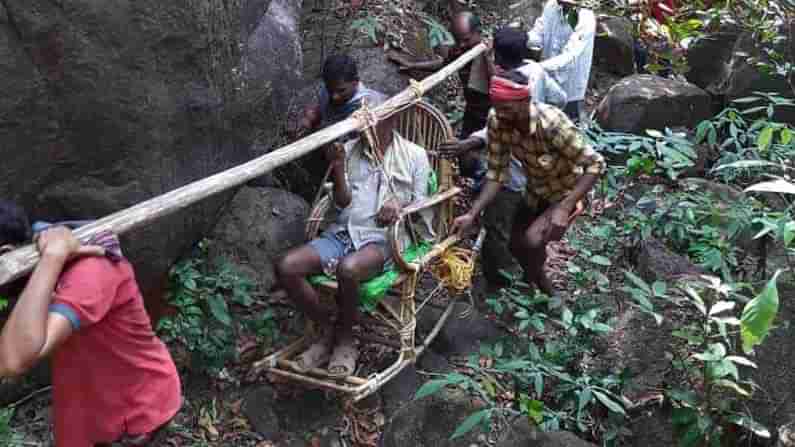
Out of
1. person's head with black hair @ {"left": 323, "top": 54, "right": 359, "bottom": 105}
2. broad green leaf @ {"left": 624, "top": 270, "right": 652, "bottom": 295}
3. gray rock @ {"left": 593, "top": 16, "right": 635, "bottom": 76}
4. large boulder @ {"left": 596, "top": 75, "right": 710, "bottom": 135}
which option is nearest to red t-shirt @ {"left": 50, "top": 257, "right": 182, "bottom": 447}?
person's head with black hair @ {"left": 323, "top": 54, "right": 359, "bottom": 105}

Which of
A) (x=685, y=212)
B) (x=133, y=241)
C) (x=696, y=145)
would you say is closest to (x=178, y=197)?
(x=133, y=241)

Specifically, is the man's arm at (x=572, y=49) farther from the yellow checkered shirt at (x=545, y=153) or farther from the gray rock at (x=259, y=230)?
the gray rock at (x=259, y=230)

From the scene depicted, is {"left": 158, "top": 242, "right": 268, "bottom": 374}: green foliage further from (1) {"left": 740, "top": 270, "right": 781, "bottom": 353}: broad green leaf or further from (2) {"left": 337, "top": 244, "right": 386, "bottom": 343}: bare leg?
(1) {"left": 740, "top": 270, "right": 781, "bottom": 353}: broad green leaf

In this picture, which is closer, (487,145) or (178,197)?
(178,197)

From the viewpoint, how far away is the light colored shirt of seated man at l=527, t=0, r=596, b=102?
5832mm

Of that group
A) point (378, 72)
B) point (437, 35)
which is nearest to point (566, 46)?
point (437, 35)

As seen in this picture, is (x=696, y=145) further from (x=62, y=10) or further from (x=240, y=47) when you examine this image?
(x=62, y=10)

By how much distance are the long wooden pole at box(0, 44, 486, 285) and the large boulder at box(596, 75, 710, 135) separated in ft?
10.6

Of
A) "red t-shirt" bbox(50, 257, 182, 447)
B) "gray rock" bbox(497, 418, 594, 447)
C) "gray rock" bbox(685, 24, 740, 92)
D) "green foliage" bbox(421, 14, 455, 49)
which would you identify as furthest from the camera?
"gray rock" bbox(685, 24, 740, 92)

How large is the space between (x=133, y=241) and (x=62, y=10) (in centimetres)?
126

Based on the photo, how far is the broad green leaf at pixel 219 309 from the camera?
439 cm

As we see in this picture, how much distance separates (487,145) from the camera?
4.84 metres

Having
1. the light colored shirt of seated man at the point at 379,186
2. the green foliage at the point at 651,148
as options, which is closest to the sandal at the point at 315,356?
the light colored shirt of seated man at the point at 379,186

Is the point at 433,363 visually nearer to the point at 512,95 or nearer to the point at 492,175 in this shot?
the point at 492,175
